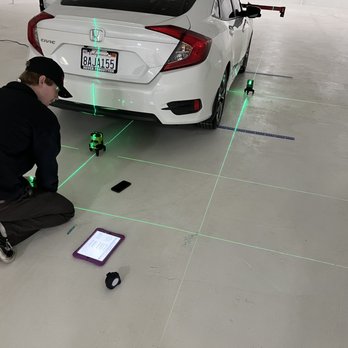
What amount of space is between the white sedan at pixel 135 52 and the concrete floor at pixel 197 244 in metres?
0.56

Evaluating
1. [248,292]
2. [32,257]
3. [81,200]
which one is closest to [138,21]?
[81,200]

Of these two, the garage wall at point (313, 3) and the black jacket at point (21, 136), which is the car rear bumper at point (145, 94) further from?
the garage wall at point (313, 3)

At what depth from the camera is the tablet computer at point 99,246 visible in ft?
6.91

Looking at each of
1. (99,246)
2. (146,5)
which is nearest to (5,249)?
(99,246)

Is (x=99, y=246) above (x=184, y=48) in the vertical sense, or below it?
below

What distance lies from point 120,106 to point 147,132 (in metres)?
0.81

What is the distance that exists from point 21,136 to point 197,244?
4.04ft

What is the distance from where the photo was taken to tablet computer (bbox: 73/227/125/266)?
6.91 ft

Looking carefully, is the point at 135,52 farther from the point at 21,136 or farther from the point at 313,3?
the point at 313,3

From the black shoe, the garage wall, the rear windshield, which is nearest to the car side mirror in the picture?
the rear windshield

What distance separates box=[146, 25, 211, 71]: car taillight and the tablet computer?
1300 mm

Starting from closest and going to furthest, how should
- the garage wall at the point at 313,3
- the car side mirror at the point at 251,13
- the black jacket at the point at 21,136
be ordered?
the black jacket at the point at 21,136, the car side mirror at the point at 251,13, the garage wall at the point at 313,3

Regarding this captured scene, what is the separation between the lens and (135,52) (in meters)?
2.66

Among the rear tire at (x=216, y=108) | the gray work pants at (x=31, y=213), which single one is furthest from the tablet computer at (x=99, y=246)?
the rear tire at (x=216, y=108)
